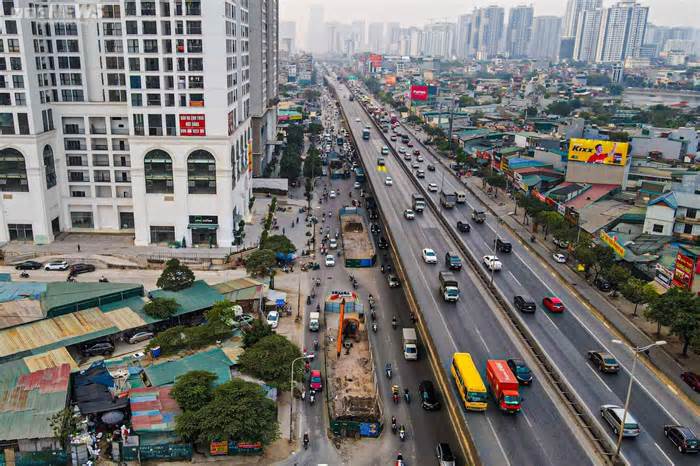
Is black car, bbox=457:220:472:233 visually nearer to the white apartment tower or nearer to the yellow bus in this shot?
the white apartment tower

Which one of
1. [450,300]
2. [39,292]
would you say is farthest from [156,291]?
[450,300]

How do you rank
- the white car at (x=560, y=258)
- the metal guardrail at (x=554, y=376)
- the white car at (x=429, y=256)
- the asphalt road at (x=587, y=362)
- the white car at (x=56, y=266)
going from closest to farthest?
the metal guardrail at (x=554, y=376) < the asphalt road at (x=587, y=362) < the white car at (x=429, y=256) < the white car at (x=56, y=266) < the white car at (x=560, y=258)

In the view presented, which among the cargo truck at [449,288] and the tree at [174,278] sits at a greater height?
the cargo truck at [449,288]

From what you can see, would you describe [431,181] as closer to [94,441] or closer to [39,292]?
[39,292]

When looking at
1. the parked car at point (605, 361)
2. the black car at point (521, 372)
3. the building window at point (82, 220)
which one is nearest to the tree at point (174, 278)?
the building window at point (82, 220)

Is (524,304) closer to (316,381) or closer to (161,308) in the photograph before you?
(316,381)

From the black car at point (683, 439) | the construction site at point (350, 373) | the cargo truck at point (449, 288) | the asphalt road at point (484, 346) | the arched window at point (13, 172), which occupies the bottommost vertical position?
the construction site at point (350, 373)

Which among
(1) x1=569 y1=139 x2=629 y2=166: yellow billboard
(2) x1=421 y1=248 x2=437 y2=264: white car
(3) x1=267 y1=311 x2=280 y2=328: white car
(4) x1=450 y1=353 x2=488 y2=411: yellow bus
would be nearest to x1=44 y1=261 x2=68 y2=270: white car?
(3) x1=267 y1=311 x2=280 y2=328: white car

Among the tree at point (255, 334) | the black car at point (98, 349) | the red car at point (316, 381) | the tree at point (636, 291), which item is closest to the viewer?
the red car at point (316, 381)

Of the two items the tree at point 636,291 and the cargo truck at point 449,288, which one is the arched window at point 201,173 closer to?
the cargo truck at point 449,288
